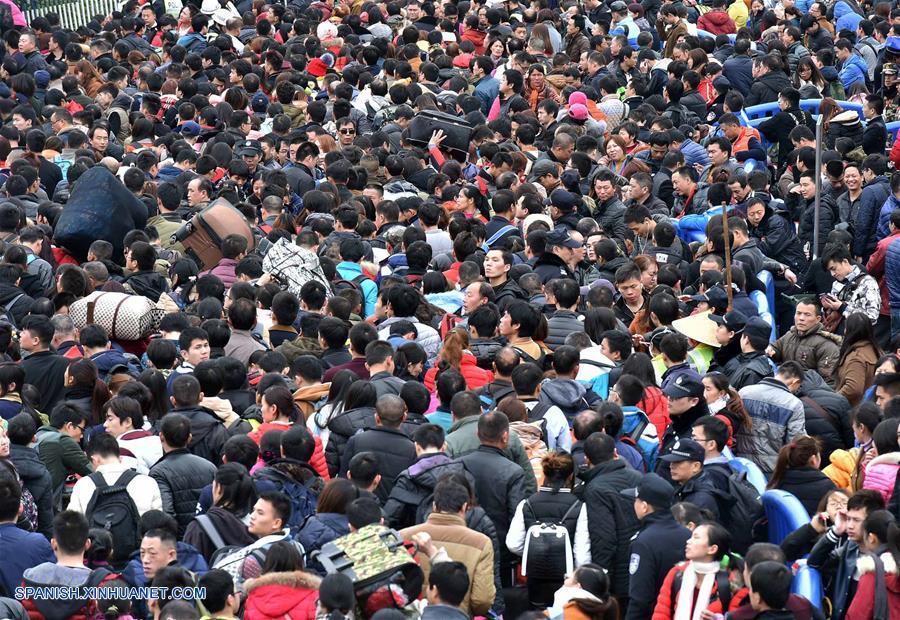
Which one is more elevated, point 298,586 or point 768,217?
point 298,586

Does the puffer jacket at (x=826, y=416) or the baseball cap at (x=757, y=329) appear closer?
the puffer jacket at (x=826, y=416)

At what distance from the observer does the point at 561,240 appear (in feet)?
40.8

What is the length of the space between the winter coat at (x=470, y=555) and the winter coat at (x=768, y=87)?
12131mm

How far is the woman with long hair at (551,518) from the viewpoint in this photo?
807 centimetres

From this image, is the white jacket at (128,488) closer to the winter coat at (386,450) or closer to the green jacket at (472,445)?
the winter coat at (386,450)

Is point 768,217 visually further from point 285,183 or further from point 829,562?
point 829,562

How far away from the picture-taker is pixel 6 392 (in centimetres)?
939

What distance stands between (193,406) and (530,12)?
49.3 ft

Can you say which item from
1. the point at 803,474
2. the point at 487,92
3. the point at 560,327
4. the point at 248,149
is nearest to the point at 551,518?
the point at 803,474

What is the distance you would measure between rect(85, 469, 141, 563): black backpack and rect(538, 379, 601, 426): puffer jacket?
2.63 metres

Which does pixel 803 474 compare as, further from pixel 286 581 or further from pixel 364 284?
pixel 364 284

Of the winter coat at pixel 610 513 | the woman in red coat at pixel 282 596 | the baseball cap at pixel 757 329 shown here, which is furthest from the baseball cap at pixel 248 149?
the woman in red coat at pixel 282 596

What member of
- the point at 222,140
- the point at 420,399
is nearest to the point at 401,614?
the point at 420,399

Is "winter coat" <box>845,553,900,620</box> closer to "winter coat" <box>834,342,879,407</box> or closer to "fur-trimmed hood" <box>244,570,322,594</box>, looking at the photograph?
"fur-trimmed hood" <box>244,570,322,594</box>
